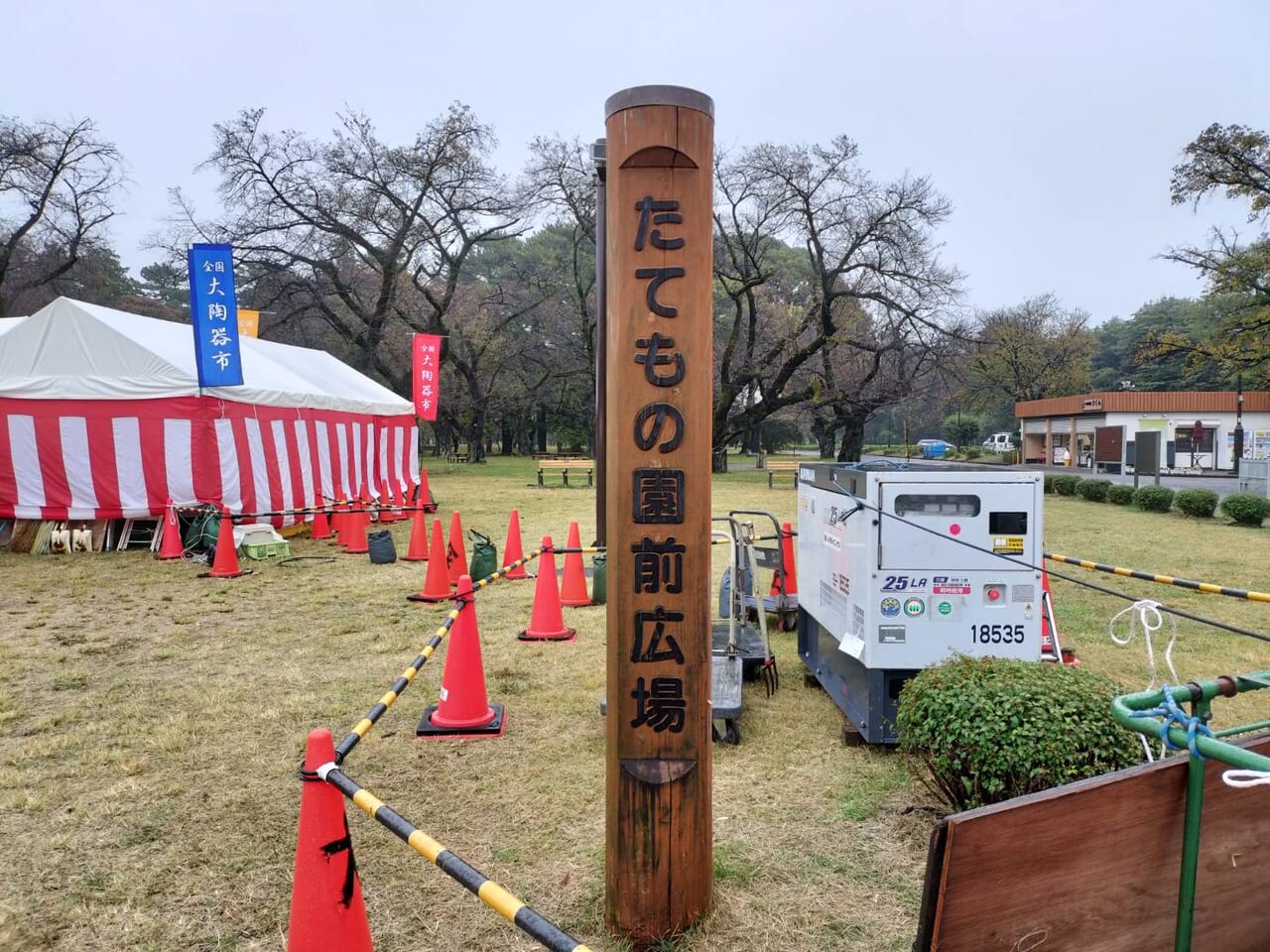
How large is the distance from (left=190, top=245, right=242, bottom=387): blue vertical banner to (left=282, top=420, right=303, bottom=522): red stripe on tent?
1.72 m

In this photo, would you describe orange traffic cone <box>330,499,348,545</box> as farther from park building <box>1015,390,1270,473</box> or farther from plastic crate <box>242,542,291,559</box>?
park building <box>1015,390,1270,473</box>

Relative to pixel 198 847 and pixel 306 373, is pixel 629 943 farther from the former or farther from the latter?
pixel 306 373

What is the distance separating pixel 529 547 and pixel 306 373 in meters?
6.81

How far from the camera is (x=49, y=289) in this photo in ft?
109

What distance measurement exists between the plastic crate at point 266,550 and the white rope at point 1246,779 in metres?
11.0

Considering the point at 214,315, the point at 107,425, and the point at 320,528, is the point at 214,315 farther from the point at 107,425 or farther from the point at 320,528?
the point at 320,528

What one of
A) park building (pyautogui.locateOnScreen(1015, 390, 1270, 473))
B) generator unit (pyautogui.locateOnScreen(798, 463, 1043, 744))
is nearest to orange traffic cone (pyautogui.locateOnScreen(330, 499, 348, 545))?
generator unit (pyautogui.locateOnScreen(798, 463, 1043, 744))

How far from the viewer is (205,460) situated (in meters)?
11.3

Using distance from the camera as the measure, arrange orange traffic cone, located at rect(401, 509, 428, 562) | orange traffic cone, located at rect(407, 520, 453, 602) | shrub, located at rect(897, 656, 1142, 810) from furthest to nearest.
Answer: orange traffic cone, located at rect(401, 509, 428, 562) → orange traffic cone, located at rect(407, 520, 453, 602) → shrub, located at rect(897, 656, 1142, 810)

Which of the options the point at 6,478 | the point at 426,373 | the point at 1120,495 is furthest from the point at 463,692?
the point at 1120,495

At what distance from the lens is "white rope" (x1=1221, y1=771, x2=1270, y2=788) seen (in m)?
1.48

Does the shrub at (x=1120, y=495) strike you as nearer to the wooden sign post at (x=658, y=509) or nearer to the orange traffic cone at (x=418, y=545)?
the orange traffic cone at (x=418, y=545)

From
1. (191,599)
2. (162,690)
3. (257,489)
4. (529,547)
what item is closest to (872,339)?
(529,547)

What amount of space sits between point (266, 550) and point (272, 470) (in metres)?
2.00
